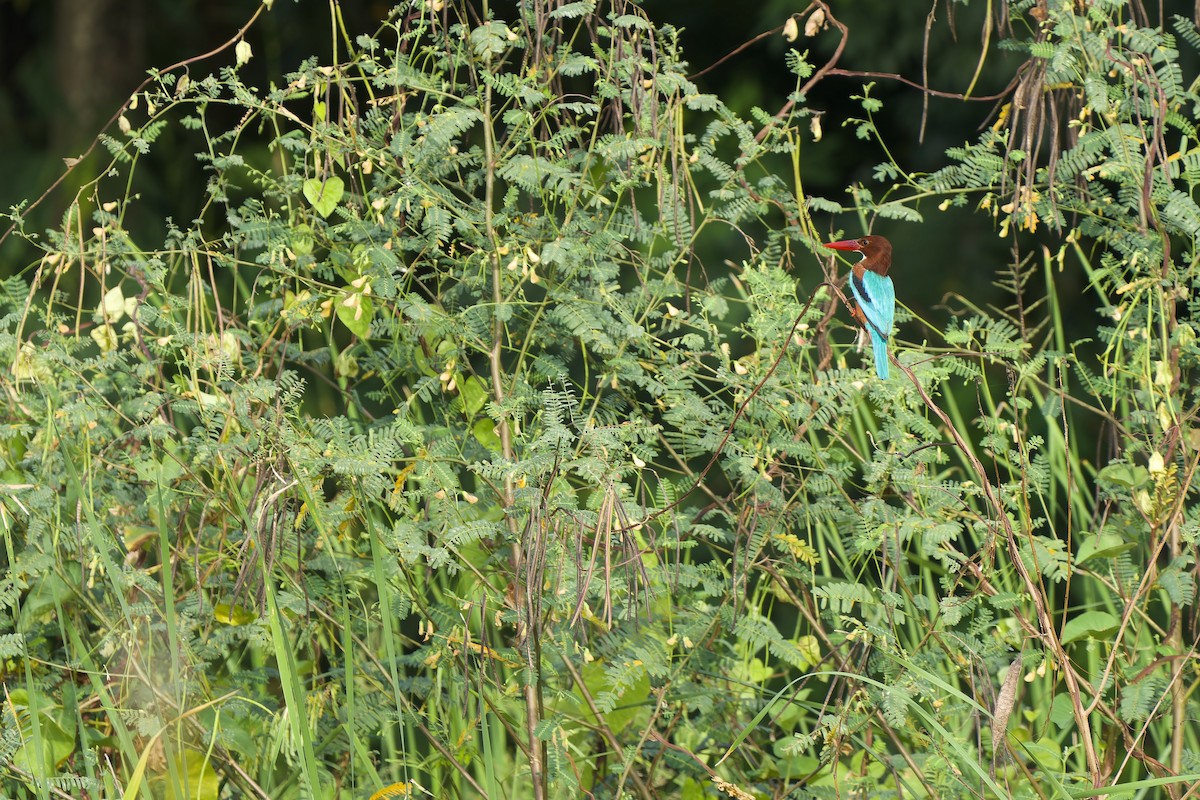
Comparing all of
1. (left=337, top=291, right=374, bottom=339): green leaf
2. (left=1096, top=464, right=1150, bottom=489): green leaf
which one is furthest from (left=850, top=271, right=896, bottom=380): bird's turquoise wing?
(left=337, top=291, right=374, bottom=339): green leaf

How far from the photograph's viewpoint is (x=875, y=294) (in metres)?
1.61

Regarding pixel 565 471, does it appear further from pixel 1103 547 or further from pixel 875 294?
pixel 1103 547

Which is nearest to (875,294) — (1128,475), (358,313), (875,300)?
(875,300)

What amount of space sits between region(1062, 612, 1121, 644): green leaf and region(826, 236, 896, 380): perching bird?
0.35m

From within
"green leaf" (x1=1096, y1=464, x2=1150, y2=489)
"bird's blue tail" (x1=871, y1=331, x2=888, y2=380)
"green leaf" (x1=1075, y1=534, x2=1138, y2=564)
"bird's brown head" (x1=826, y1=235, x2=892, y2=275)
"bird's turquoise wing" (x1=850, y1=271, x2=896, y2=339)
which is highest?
"bird's brown head" (x1=826, y1=235, x2=892, y2=275)

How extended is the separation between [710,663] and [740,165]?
0.59m

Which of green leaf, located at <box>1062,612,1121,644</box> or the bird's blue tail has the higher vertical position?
the bird's blue tail

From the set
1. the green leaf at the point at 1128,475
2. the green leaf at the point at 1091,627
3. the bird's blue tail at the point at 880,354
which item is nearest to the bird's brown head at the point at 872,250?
the bird's blue tail at the point at 880,354

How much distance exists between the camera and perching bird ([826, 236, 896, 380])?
1570 millimetres

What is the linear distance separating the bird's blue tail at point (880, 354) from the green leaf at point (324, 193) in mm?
632

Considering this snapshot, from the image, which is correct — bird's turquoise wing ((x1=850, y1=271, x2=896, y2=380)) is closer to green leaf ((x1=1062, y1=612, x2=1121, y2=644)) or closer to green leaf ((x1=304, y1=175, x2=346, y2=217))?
Answer: green leaf ((x1=1062, y1=612, x2=1121, y2=644))

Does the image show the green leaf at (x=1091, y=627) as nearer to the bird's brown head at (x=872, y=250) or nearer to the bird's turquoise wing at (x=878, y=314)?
the bird's turquoise wing at (x=878, y=314)

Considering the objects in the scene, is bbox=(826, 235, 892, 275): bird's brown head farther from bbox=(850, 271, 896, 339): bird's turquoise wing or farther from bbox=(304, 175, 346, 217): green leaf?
bbox=(304, 175, 346, 217): green leaf

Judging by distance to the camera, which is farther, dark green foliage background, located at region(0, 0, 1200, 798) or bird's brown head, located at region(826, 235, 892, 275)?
bird's brown head, located at region(826, 235, 892, 275)
